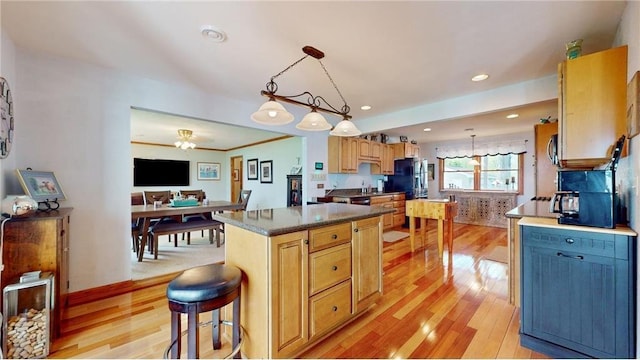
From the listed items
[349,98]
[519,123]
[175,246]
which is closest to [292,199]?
[175,246]

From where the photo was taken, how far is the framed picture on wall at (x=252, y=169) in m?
7.01

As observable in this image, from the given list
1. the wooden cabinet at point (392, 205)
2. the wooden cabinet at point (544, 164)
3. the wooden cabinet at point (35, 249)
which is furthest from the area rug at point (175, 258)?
the wooden cabinet at point (544, 164)

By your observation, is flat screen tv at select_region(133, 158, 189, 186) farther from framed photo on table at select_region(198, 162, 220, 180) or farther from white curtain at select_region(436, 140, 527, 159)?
white curtain at select_region(436, 140, 527, 159)

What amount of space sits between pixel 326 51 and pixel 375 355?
241 centimetres

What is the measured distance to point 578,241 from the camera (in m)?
1.58

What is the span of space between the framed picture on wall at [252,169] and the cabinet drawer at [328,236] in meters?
5.46

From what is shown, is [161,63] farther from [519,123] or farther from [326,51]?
[519,123]

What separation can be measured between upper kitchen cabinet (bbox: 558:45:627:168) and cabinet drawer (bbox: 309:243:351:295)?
1.75 m

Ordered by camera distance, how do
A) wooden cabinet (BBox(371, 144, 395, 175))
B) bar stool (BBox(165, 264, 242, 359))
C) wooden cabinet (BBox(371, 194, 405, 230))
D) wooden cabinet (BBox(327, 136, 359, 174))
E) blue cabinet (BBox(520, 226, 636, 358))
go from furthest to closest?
1. wooden cabinet (BBox(371, 144, 395, 175))
2. wooden cabinet (BBox(371, 194, 405, 230))
3. wooden cabinet (BBox(327, 136, 359, 174))
4. blue cabinet (BBox(520, 226, 636, 358))
5. bar stool (BBox(165, 264, 242, 359))

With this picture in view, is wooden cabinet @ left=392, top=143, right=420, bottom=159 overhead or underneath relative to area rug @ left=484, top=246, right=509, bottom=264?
overhead

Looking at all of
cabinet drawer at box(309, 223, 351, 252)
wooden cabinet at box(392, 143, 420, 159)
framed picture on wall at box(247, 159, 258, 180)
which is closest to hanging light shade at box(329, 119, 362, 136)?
cabinet drawer at box(309, 223, 351, 252)

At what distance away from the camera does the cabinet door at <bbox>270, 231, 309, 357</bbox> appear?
150 centimetres

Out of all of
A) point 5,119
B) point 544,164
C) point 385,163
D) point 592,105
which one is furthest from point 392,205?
point 5,119

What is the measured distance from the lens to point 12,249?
5.51 ft
